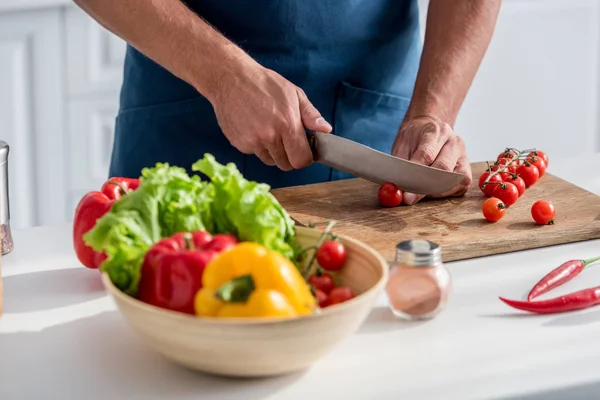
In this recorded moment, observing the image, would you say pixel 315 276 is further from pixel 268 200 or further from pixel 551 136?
pixel 551 136

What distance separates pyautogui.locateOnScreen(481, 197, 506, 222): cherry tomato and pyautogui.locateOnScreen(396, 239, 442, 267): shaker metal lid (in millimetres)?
439

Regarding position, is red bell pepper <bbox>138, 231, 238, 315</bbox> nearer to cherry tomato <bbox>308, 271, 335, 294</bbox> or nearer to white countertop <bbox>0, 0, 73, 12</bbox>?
cherry tomato <bbox>308, 271, 335, 294</bbox>

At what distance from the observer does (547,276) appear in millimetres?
1315

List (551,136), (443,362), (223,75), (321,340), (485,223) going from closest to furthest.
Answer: (321,340) → (443,362) → (485,223) → (223,75) → (551,136)

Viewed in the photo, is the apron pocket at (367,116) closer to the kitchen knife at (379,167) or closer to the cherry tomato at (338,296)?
the kitchen knife at (379,167)

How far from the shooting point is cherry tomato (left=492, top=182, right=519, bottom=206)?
1.65m

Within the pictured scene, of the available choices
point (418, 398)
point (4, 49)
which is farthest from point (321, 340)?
point (4, 49)

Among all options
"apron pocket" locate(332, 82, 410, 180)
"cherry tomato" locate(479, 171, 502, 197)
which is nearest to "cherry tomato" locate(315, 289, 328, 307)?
"cherry tomato" locate(479, 171, 502, 197)

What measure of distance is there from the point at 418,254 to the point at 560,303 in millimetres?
223

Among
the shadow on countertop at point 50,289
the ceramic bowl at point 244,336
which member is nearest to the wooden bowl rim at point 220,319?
the ceramic bowl at point 244,336

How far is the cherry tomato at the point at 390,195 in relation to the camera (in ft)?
5.43

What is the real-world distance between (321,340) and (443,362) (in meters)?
0.19

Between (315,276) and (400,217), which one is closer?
(315,276)

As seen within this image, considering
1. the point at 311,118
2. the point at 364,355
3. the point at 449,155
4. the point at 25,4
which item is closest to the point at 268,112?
the point at 311,118
